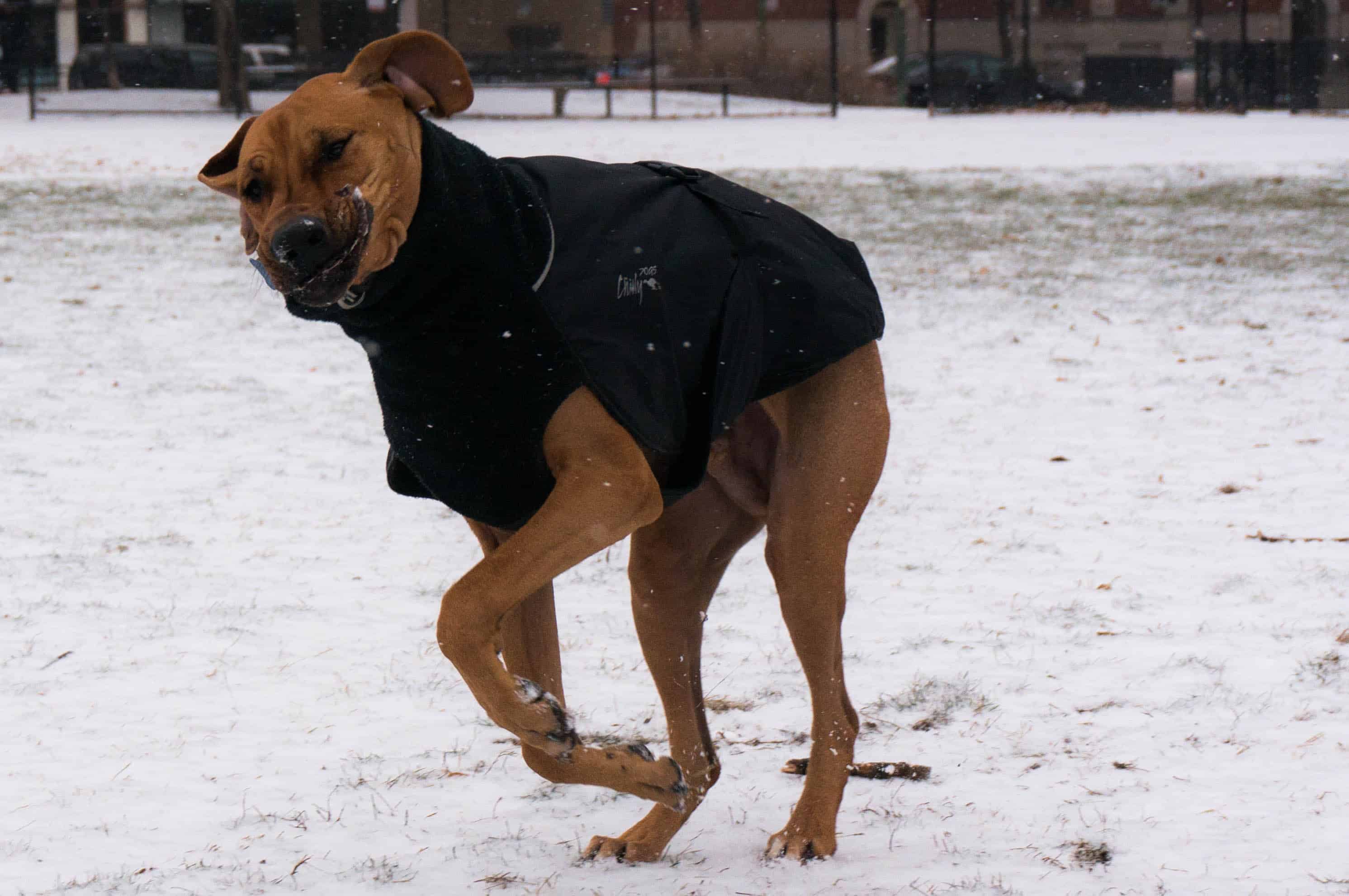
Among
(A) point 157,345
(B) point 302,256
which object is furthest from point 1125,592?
(A) point 157,345

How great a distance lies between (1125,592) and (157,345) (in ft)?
22.4

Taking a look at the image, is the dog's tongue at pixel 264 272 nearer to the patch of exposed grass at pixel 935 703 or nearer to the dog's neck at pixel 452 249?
the dog's neck at pixel 452 249

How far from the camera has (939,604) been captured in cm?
522

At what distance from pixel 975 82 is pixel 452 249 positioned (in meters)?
29.9

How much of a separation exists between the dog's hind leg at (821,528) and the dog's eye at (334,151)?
1.22m

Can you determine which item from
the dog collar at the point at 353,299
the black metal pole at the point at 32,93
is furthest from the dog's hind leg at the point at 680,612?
the black metal pole at the point at 32,93

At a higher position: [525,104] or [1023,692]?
[525,104]

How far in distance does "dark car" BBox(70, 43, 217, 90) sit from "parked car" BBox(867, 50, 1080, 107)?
49.2 feet

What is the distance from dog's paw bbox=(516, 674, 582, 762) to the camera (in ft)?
9.95

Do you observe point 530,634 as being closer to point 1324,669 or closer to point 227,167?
point 227,167

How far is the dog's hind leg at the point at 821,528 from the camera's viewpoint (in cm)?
350

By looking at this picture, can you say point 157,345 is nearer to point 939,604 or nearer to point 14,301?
point 14,301

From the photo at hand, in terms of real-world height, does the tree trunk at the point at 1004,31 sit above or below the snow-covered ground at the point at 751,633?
above

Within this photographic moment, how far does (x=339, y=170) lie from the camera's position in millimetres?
2891
